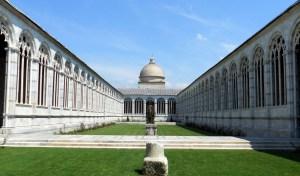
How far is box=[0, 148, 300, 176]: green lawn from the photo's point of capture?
1153cm

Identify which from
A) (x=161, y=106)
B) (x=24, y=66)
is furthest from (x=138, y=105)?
(x=24, y=66)

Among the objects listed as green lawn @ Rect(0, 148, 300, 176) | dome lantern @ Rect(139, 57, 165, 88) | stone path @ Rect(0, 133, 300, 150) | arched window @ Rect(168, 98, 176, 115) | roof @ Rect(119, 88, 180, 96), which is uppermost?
dome lantern @ Rect(139, 57, 165, 88)

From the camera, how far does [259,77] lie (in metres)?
27.3

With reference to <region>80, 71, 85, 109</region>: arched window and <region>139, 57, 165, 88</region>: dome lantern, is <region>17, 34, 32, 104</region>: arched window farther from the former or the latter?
<region>139, 57, 165, 88</region>: dome lantern

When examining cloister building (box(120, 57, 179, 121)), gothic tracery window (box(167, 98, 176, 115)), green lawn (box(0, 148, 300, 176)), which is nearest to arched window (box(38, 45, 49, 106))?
green lawn (box(0, 148, 300, 176))

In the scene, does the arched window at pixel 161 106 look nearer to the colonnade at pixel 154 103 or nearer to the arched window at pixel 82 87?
the colonnade at pixel 154 103

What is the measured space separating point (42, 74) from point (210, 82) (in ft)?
79.5

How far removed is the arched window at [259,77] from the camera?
26.5 m

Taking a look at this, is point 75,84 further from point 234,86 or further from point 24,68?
point 234,86

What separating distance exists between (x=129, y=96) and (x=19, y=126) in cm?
6471

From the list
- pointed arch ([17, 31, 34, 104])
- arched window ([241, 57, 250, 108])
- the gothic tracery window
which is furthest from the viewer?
the gothic tracery window

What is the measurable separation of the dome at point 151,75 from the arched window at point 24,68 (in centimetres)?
7352

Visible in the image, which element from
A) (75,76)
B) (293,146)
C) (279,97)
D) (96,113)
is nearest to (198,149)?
(293,146)

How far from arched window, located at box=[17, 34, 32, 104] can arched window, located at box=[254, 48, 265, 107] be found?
53.2 ft
